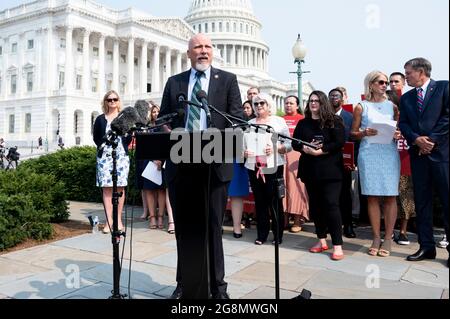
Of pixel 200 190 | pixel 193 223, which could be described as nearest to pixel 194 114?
pixel 200 190

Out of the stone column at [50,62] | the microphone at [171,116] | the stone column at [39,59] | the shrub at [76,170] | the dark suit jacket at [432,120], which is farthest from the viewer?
the stone column at [39,59]

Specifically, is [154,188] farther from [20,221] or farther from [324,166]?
[324,166]

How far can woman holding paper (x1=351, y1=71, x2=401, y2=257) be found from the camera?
213 inches

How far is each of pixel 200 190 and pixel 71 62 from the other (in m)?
61.9

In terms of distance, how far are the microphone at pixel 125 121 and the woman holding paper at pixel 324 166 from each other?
2.32m

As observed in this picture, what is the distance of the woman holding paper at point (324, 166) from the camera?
17.5 ft

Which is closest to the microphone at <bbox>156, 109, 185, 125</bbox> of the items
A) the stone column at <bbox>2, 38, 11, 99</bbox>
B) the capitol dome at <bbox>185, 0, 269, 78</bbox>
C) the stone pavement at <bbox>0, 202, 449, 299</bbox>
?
the stone pavement at <bbox>0, 202, 449, 299</bbox>

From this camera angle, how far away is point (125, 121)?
376 cm

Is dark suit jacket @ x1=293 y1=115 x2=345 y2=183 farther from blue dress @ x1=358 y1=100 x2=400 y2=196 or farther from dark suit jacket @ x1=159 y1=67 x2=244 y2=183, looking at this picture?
dark suit jacket @ x1=159 y1=67 x2=244 y2=183

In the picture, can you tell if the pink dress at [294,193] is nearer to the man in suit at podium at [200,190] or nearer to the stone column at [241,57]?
the man in suit at podium at [200,190]

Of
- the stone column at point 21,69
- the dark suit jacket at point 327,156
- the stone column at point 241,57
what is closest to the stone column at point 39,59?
the stone column at point 21,69

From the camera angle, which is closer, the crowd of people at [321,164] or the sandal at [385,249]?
the crowd of people at [321,164]
